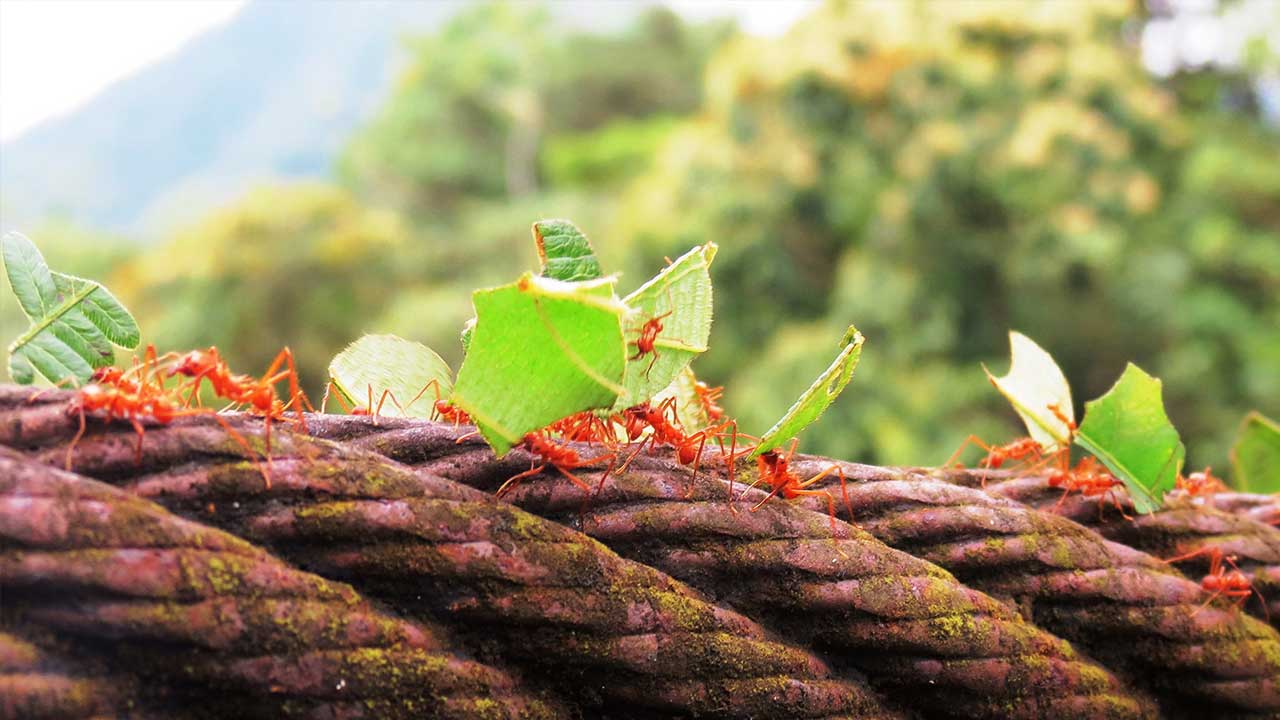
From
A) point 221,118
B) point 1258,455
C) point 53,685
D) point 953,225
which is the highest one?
point 221,118

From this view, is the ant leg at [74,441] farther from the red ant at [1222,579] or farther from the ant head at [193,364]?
the red ant at [1222,579]

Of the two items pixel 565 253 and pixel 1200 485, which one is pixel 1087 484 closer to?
pixel 1200 485

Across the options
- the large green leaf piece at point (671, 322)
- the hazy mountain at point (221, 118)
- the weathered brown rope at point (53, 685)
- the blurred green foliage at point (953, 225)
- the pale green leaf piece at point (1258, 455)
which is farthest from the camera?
the hazy mountain at point (221, 118)

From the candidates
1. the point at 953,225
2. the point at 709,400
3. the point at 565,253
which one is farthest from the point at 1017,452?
the point at 953,225

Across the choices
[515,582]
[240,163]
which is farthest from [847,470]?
[240,163]

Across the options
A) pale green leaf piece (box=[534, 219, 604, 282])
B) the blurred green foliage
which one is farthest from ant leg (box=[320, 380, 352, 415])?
the blurred green foliage

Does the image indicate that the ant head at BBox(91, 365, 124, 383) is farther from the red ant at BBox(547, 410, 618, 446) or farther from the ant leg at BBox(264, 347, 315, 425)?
the red ant at BBox(547, 410, 618, 446)

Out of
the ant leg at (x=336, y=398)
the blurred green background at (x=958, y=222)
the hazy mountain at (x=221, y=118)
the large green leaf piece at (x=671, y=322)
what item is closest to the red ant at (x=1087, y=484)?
the large green leaf piece at (x=671, y=322)
